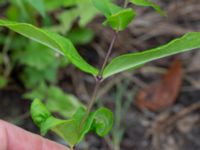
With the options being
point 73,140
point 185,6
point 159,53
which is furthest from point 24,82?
point 159,53

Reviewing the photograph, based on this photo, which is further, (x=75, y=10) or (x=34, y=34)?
(x=75, y=10)

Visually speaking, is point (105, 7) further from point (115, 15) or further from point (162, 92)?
point (162, 92)

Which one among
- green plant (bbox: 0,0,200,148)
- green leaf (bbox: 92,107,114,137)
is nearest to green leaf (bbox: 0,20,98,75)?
green plant (bbox: 0,0,200,148)

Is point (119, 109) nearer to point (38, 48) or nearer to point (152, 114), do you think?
point (152, 114)

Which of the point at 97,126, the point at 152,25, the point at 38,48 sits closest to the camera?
the point at 97,126

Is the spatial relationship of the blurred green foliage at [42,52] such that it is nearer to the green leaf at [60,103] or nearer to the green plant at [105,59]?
the green leaf at [60,103]

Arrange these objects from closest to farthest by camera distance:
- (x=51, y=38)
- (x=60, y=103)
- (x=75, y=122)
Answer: (x=51, y=38)
(x=75, y=122)
(x=60, y=103)

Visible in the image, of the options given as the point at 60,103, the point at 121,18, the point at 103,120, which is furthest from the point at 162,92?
the point at 121,18
